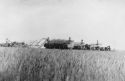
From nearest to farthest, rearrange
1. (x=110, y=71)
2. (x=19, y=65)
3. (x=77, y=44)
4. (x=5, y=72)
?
(x=5, y=72) → (x=110, y=71) → (x=19, y=65) → (x=77, y=44)

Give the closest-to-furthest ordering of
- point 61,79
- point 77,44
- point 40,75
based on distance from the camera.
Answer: point 61,79
point 40,75
point 77,44

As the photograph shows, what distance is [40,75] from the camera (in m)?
2.53

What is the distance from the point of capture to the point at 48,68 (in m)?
2.86

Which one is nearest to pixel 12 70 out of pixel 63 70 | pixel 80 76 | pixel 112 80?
pixel 63 70

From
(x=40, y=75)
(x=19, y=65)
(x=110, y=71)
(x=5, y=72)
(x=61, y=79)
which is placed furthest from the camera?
(x=19, y=65)

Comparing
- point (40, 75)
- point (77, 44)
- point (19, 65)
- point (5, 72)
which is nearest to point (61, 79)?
point (40, 75)

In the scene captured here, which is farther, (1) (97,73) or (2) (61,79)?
(1) (97,73)

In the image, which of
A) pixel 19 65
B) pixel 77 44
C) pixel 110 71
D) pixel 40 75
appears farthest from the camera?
pixel 77 44

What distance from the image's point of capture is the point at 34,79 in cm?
245

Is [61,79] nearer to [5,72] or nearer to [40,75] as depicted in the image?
[40,75]

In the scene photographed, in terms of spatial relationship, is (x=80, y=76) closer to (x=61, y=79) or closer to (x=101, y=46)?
(x=61, y=79)

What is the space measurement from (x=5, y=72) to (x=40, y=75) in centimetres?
50

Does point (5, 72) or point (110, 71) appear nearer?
point (5, 72)

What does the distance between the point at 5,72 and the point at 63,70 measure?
68cm
